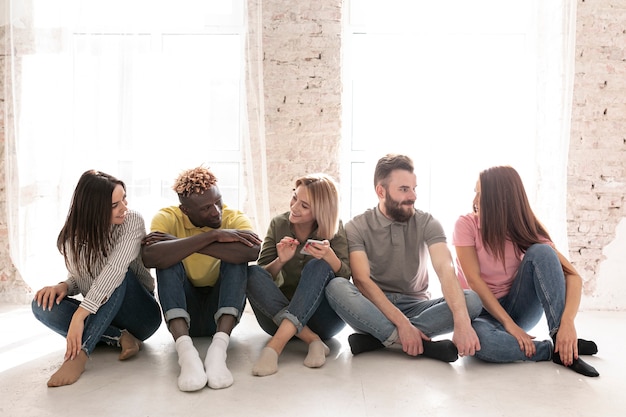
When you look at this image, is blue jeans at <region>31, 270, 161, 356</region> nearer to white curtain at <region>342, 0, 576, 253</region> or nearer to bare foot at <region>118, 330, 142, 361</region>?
bare foot at <region>118, 330, 142, 361</region>

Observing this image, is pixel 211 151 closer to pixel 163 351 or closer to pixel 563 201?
pixel 163 351

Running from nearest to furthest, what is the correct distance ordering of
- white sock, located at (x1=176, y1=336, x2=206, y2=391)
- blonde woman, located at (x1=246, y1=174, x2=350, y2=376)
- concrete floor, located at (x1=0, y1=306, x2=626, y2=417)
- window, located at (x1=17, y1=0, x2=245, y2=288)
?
1. concrete floor, located at (x1=0, y1=306, x2=626, y2=417)
2. white sock, located at (x1=176, y1=336, x2=206, y2=391)
3. blonde woman, located at (x1=246, y1=174, x2=350, y2=376)
4. window, located at (x1=17, y1=0, x2=245, y2=288)

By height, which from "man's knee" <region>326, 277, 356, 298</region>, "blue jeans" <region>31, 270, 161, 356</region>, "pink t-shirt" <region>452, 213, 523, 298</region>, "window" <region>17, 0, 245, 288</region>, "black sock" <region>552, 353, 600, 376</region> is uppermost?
"window" <region>17, 0, 245, 288</region>

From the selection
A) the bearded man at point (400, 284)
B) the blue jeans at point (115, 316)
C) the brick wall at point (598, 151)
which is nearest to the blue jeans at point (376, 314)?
the bearded man at point (400, 284)

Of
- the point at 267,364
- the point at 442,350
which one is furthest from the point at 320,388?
the point at 442,350

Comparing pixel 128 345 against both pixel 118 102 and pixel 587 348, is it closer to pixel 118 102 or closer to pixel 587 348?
pixel 118 102

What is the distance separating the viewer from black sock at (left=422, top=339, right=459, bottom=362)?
277 cm

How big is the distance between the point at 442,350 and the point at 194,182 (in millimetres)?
1406

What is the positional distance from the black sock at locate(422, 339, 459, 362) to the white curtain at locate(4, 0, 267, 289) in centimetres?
160

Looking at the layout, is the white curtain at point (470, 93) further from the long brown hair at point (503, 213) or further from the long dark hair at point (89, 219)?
the long dark hair at point (89, 219)

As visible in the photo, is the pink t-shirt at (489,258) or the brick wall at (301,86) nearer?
the pink t-shirt at (489,258)

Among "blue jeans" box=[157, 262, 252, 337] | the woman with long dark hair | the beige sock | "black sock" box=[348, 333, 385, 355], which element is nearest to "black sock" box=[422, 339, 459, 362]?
"black sock" box=[348, 333, 385, 355]

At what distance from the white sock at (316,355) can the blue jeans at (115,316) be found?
0.79 metres

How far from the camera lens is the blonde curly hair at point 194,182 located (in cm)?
291
